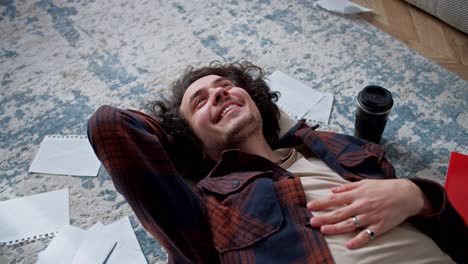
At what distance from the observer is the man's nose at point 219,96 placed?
1.10 meters

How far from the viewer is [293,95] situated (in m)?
1.68

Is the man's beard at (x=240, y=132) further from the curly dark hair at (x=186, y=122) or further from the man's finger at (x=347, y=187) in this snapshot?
the man's finger at (x=347, y=187)

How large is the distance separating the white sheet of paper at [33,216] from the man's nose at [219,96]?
65 centimetres

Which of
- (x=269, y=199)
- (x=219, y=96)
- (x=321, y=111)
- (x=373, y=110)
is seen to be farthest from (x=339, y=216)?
(x=321, y=111)

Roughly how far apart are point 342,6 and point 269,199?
1482 mm

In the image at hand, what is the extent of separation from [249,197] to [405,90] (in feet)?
3.44

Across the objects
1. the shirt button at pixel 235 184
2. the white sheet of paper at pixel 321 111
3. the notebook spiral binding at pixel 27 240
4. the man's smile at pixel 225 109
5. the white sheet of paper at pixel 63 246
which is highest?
the man's smile at pixel 225 109

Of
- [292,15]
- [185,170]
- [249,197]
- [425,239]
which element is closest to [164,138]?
[185,170]

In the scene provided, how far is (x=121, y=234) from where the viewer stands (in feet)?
4.27

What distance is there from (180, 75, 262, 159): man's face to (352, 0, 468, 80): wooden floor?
44.5 inches

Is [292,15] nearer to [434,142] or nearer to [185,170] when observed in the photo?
[434,142]

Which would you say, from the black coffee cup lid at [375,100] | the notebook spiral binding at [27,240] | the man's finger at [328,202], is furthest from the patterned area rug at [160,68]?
the man's finger at [328,202]

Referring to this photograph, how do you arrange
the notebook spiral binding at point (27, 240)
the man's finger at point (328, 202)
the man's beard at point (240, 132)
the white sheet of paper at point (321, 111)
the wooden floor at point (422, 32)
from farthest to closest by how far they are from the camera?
1. the wooden floor at point (422, 32)
2. the white sheet of paper at point (321, 111)
3. the notebook spiral binding at point (27, 240)
4. the man's beard at point (240, 132)
5. the man's finger at point (328, 202)

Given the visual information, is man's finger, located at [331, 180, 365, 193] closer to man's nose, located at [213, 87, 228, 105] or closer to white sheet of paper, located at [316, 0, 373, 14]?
man's nose, located at [213, 87, 228, 105]
